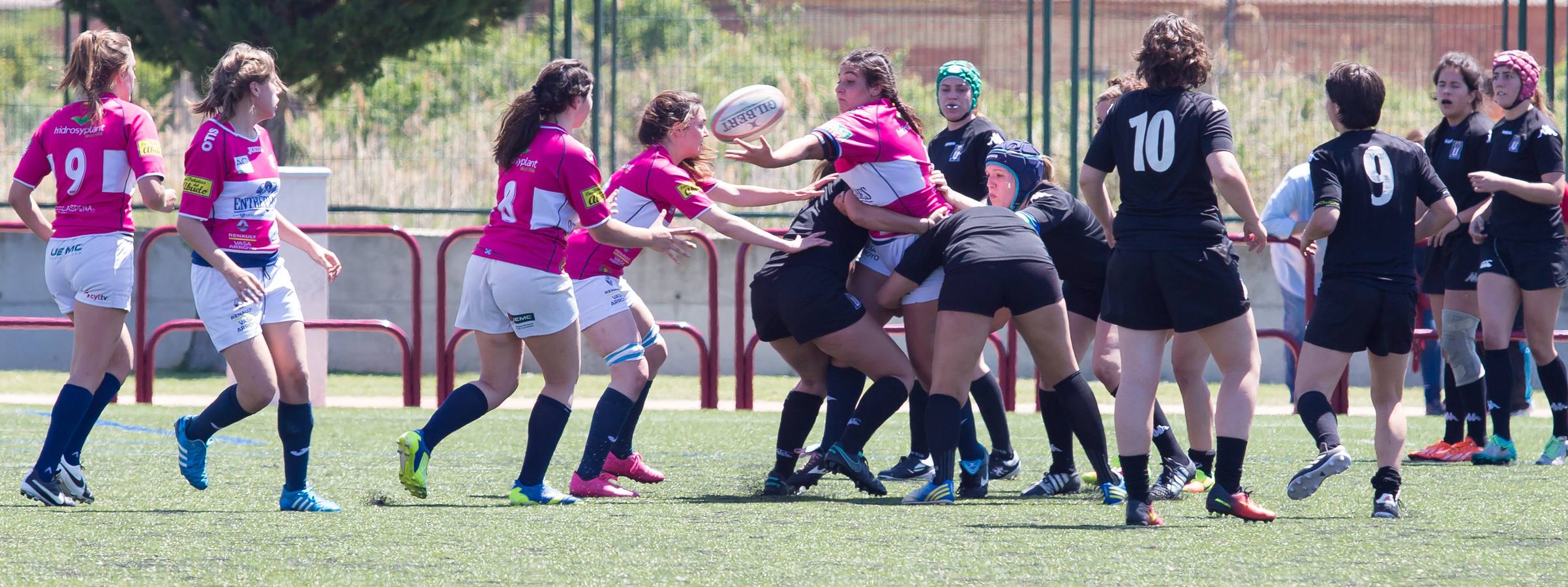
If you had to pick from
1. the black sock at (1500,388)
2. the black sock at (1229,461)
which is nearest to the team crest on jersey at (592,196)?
the black sock at (1229,461)

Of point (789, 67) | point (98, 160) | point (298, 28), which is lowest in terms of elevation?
point (98, 160)

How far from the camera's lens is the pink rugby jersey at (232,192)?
15.8ft

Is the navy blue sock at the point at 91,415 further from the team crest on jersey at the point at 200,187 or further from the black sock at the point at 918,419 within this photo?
the black sock at the point at 918,419

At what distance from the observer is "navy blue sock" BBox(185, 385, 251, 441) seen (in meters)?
5.09

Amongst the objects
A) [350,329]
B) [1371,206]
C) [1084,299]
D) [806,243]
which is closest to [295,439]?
[806,243]

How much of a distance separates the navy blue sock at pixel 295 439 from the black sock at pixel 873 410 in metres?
1.73

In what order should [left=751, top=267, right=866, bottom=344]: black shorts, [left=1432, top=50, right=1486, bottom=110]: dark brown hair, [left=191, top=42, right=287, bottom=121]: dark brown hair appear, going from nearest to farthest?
[left=191, top=42, right=287, bottom=121]: dark brown hair
[left=751, top=267, right=866, bottom=344]: black shorts
[left=1432, top=50, right=1486, bottom=110]: dark brown hair

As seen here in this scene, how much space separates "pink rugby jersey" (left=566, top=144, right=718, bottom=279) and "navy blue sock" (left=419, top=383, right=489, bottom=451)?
65 centimetres

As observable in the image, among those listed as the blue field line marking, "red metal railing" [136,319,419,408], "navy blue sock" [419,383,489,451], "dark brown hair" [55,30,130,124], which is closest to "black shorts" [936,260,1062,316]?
"navy blue sock" [419,383,489,451]

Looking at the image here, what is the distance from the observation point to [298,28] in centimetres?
1127

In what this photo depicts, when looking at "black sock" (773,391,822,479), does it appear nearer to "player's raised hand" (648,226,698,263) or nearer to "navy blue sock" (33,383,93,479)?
"player's raised hand" (648,226,698,263)

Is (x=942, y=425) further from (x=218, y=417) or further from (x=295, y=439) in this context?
(x=218, y=417)

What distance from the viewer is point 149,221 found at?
12977 mm

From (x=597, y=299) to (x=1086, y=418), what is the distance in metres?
1.67
